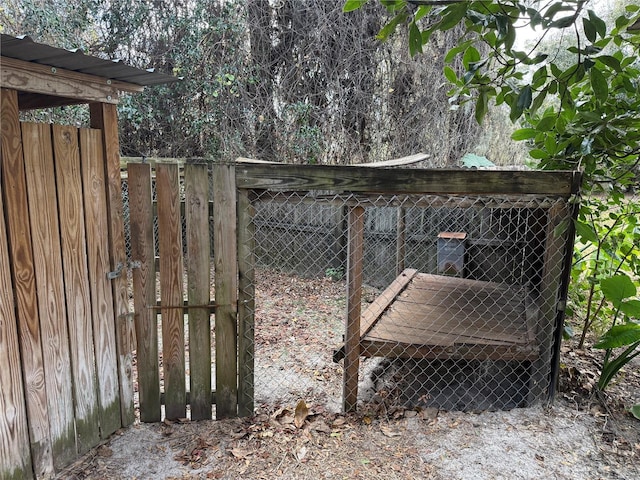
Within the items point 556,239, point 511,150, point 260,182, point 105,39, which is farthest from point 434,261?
point 105,39

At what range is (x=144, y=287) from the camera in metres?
2.78

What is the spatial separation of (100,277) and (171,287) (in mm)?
426

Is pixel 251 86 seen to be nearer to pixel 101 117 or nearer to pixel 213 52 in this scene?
pixel 213 52

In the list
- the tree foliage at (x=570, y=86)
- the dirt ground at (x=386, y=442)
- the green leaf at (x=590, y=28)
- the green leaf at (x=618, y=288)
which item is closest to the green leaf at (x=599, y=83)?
the tree foliage at (x=570, y=86)

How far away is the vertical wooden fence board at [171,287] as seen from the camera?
269 cm

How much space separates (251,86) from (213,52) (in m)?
0.85

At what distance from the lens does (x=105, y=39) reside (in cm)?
→ 729

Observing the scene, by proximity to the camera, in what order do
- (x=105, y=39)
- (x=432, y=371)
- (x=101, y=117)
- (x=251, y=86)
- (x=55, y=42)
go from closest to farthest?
(x=101, y=117), (x=432, y=371), (x=55, y=42), (x=105, y=39), (x=251, y=86)

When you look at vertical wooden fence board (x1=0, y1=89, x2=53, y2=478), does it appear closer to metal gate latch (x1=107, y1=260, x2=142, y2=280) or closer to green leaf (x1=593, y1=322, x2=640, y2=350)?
metal gate latch (x1=107, y1=260, x2=142, y2=280)

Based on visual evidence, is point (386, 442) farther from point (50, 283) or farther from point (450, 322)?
point (50, 283)

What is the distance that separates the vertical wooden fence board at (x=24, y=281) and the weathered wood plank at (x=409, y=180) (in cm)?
117

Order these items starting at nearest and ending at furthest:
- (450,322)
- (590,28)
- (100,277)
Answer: (590,28) < (100,277) < (450,322)

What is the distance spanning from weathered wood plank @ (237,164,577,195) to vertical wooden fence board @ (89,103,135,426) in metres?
0.76

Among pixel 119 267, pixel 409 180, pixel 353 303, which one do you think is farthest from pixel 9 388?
pixel 409 180
